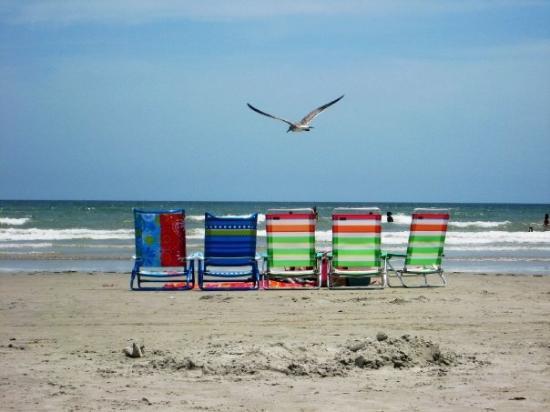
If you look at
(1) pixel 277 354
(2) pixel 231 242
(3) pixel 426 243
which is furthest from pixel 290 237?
(1) pixel 277 354

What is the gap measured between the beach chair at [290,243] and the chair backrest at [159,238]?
1.11 meters

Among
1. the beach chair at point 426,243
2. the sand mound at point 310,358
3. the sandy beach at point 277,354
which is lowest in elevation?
the sandy beach at point 277,354

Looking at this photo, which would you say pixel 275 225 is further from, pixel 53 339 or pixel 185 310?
pixel 53 339

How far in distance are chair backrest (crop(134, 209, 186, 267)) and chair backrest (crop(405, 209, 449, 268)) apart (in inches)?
117

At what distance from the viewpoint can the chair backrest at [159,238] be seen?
1076cm

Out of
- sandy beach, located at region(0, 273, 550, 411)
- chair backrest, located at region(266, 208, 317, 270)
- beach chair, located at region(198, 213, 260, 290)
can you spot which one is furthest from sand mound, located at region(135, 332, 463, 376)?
chair backrest, located at region(266, 208, 317, 270)

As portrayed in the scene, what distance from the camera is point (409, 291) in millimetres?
10945

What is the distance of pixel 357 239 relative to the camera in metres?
11.0

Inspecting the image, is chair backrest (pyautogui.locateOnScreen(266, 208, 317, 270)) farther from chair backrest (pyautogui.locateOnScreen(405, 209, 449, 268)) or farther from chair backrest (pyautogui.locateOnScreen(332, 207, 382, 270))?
chair backrest (pyautogui.locateOnScreen(405, 209, 449, 268))

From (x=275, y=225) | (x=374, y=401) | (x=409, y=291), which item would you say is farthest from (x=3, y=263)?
(x=374, y=401)

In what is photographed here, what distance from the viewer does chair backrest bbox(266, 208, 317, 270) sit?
10891mm

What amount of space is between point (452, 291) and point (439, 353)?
5.20 metres

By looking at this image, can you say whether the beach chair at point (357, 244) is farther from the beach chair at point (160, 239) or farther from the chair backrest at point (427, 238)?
the beach chair at point (160, 239)

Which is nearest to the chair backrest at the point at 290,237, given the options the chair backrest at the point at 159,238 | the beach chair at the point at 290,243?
the beach chair at the point at 290,243
